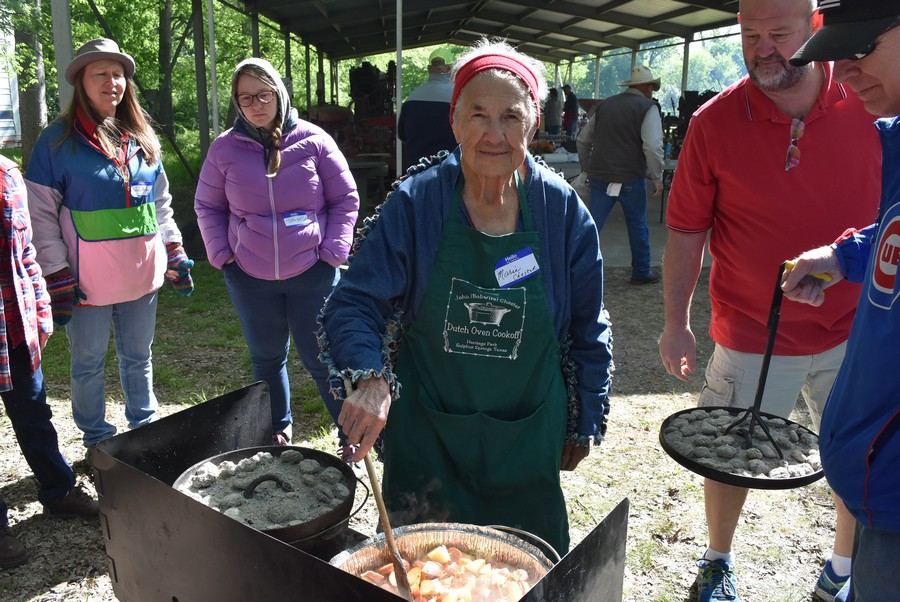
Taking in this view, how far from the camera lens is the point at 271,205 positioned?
11.4 ft

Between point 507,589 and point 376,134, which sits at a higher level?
point 376,134

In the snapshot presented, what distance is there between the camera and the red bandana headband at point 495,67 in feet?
5.94

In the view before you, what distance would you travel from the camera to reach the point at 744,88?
7.76ft

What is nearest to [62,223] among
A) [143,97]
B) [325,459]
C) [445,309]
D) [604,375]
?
[325,459]

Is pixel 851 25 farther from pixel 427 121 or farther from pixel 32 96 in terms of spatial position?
pixel 32 96

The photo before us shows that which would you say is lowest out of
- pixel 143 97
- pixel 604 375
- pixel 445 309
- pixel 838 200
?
pixel 604 375

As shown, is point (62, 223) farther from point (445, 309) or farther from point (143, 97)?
point (143, 97)

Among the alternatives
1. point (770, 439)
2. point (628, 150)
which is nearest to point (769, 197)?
point (770, 439)

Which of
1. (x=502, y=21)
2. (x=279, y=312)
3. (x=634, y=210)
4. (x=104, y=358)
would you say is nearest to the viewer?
(x=104, y=358)

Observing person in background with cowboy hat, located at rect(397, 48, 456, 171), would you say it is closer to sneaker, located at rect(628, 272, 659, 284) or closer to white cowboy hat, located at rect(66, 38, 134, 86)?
sneaker, located at rect(628, 272, 659, 284)

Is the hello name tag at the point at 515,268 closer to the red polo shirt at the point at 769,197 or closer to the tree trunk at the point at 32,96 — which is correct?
the red polo shirt at the point at 769,197

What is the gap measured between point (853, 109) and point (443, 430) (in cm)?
163

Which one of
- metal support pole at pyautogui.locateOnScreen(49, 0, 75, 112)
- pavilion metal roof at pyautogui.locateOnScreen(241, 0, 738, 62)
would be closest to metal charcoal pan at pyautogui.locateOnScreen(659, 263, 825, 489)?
metal support pole at pyautogui.locateOnScreen(49, 0, 75, 112)

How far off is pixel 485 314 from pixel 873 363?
89cm
